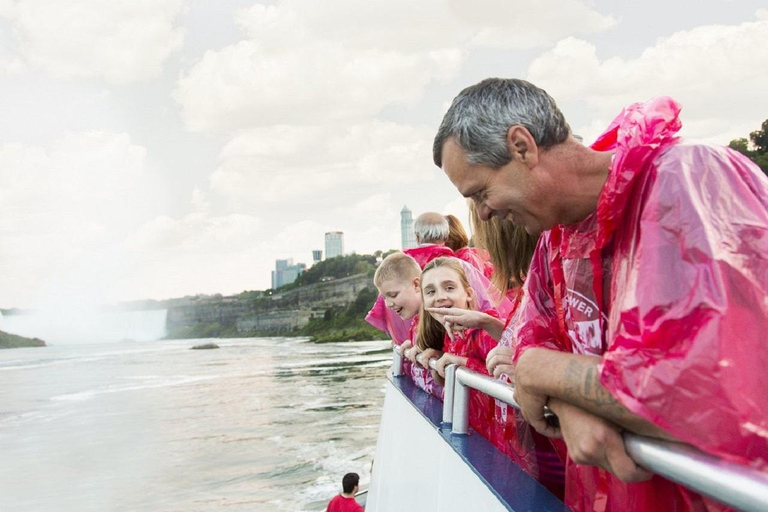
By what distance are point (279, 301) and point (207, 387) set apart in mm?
92069

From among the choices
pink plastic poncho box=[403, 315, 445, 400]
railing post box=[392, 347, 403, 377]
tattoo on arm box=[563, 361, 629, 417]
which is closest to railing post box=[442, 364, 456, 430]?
pink plastic poncho box=[403, 315, 445, 400]

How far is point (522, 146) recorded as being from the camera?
1592mm

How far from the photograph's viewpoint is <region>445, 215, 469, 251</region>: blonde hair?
5.05 meters

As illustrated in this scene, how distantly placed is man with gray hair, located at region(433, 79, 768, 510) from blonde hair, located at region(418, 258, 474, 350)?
6.03 feet

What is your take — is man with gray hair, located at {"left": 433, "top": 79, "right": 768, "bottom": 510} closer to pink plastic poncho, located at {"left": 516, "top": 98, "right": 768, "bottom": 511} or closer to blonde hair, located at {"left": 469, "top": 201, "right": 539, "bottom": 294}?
pink plastic poncho, located at {"left": 516, "top": 98, "right": 768, "bottom": 511}

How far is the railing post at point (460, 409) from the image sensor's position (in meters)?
2.42

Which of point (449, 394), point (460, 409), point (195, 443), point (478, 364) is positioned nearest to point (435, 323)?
point (478, 364)

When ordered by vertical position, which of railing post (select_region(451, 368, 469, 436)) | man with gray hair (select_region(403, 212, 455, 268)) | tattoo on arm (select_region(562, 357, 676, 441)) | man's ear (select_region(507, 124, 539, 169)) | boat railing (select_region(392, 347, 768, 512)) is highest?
man with gray hair (select_region(403, 212, 455, 268))

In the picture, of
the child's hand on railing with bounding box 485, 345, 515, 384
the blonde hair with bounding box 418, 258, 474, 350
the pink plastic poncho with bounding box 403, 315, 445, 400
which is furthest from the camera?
the blonde hair with bounding box 418, 258, 474, 350

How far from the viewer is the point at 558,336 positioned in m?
1.89

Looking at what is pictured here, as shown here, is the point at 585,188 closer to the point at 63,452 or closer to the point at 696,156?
the point at 696,156

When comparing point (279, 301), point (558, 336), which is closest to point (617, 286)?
point (558, 336)

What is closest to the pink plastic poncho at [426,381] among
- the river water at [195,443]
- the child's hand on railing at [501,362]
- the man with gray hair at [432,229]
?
the man with gray hair at [432,229]

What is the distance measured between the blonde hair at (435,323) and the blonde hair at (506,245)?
92 cm
